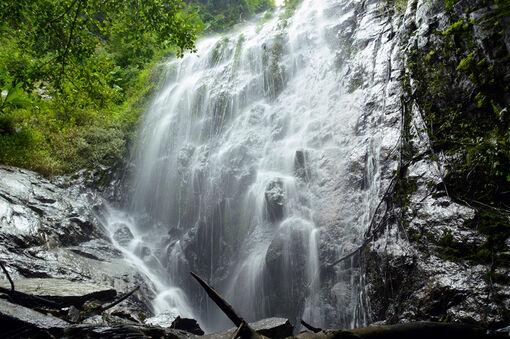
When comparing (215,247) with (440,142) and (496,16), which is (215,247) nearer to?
(440,142)

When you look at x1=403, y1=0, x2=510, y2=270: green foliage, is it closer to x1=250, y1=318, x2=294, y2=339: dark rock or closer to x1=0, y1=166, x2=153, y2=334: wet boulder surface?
x1=250, y1=318, x2=294, y2=339: dark rock

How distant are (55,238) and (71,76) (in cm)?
361

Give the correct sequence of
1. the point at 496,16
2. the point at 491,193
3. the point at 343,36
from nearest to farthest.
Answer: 1. the point at 491,193
2. the point at 496,16
3. the point at 343,36

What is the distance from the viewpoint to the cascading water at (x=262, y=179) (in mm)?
5789

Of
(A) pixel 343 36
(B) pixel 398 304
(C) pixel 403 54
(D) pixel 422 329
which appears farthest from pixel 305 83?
(D) pixel 422 329

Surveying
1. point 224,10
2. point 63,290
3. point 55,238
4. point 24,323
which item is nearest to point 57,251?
point 55,238

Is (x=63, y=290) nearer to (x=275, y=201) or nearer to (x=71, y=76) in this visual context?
(x=71, y=76)

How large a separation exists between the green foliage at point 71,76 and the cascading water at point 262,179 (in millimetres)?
1933

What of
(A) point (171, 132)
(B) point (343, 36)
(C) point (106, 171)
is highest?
(B) point (343, 36)

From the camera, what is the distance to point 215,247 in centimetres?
806

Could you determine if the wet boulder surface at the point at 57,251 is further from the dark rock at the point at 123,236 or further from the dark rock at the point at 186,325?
the dark rock at the point at 186,325

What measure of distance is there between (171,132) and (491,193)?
33.1 ft

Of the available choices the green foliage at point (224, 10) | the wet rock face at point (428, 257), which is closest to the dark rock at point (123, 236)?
the wet rock face at point (428, 257)

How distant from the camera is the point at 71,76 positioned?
5.50 m
